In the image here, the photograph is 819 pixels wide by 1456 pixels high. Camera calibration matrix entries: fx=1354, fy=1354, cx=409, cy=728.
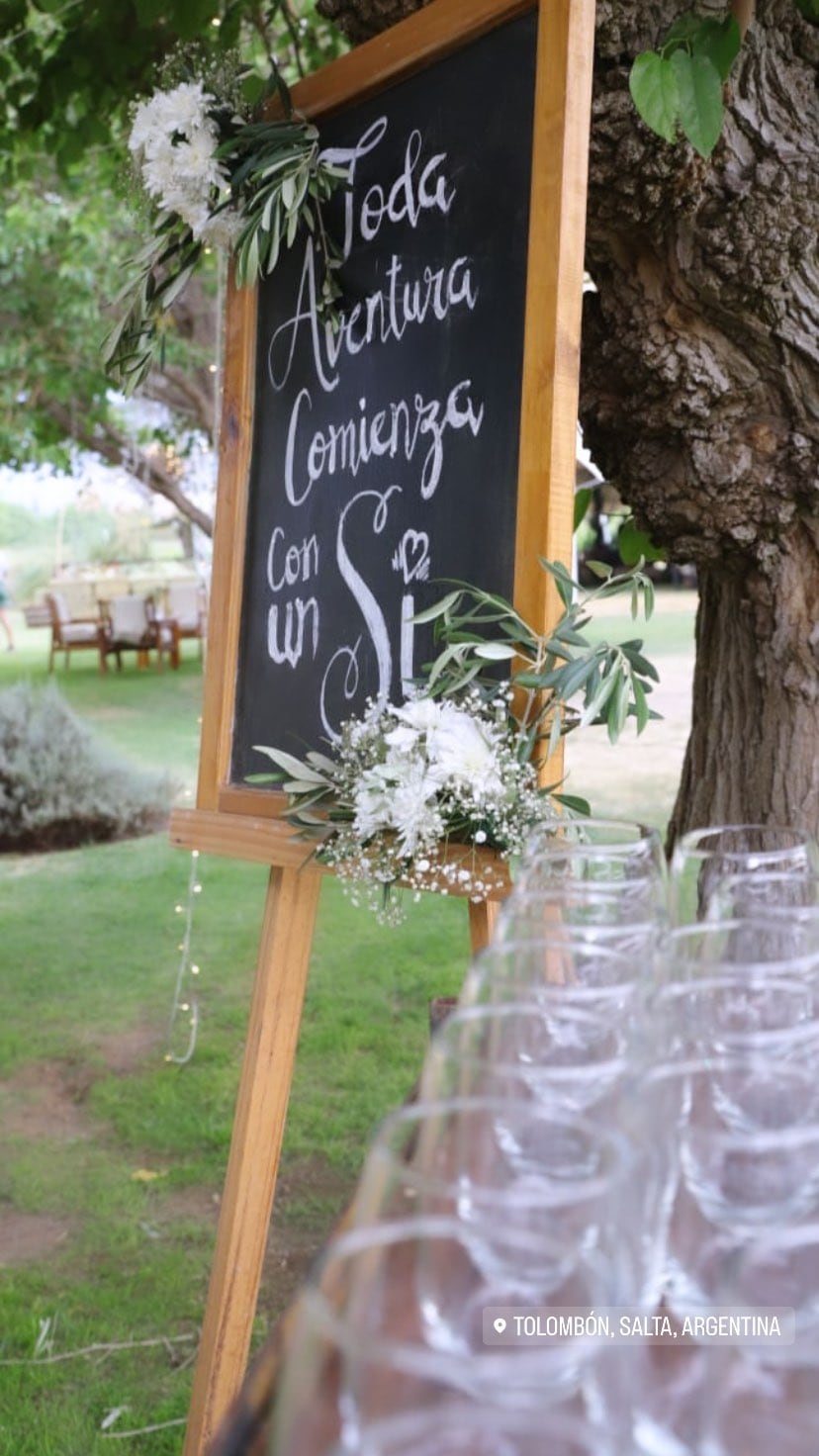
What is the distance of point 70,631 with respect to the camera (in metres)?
14.1

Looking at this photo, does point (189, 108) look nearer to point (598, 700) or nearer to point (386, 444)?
point (386, 444)

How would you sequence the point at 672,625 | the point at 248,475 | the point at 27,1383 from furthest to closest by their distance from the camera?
1. the point at 672,625
2. the point at 27,1383
3. the point at 248,475

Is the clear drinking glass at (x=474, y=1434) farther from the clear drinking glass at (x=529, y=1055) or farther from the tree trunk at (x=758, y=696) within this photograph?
the tree trunk at (x=758, y=696)

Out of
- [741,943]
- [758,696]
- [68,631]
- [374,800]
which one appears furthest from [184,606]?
[741,943]

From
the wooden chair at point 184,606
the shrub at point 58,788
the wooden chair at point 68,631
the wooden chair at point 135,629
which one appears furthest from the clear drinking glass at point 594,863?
the wooden chair at point 184,606

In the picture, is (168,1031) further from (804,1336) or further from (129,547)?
(129,547)

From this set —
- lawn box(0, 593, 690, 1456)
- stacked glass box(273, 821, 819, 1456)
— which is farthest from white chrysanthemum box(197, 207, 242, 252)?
lawn box(0, 593, 690, 1456)

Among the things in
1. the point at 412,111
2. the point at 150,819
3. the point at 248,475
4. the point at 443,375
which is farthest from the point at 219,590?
the point at 150,819

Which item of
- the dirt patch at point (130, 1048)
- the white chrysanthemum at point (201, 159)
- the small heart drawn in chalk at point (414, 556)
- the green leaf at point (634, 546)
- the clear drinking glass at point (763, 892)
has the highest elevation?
the white chrysanthemum at point (201, 159)

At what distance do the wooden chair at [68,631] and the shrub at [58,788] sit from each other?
6.77 meters

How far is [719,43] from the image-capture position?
5.31 feet

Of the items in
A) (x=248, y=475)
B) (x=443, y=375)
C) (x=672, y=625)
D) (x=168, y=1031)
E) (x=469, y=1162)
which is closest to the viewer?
(x=469, y=1162)

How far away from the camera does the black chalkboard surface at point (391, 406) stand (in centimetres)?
152

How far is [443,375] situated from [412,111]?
0.35 metres
